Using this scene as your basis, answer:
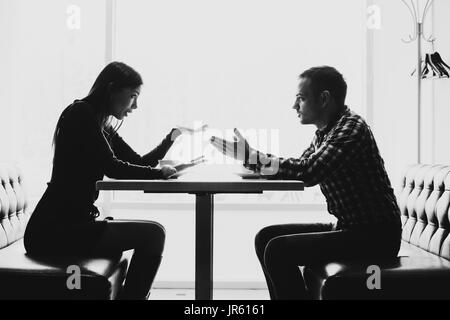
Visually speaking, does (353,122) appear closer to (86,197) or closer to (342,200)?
(342,200)

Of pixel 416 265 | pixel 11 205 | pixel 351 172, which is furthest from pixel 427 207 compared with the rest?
pixel 11 205

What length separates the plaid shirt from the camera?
1613 mm

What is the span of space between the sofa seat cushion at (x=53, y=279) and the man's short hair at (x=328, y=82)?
1003mm

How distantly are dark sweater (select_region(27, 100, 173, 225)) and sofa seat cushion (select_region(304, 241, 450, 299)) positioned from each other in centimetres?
67

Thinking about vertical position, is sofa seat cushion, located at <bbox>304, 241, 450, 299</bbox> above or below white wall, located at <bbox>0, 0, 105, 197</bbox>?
below

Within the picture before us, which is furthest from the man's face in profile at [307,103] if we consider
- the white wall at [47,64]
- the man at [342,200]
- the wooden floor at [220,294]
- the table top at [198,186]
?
the white wall at [47,64]

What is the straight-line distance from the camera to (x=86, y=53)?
3020 mm

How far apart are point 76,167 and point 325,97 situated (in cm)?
95

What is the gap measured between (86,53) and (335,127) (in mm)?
1932

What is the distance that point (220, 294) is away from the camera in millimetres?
2900

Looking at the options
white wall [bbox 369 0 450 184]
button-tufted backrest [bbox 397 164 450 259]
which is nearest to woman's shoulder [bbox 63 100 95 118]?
button-tufted backrest [bbox 397 164 450 259]

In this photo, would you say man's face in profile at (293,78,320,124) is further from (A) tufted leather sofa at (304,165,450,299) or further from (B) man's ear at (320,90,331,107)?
(A) tufted leather sofa at (304,165,450,299)

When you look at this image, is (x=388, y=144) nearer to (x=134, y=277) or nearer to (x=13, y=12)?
(x=134, y=277)
